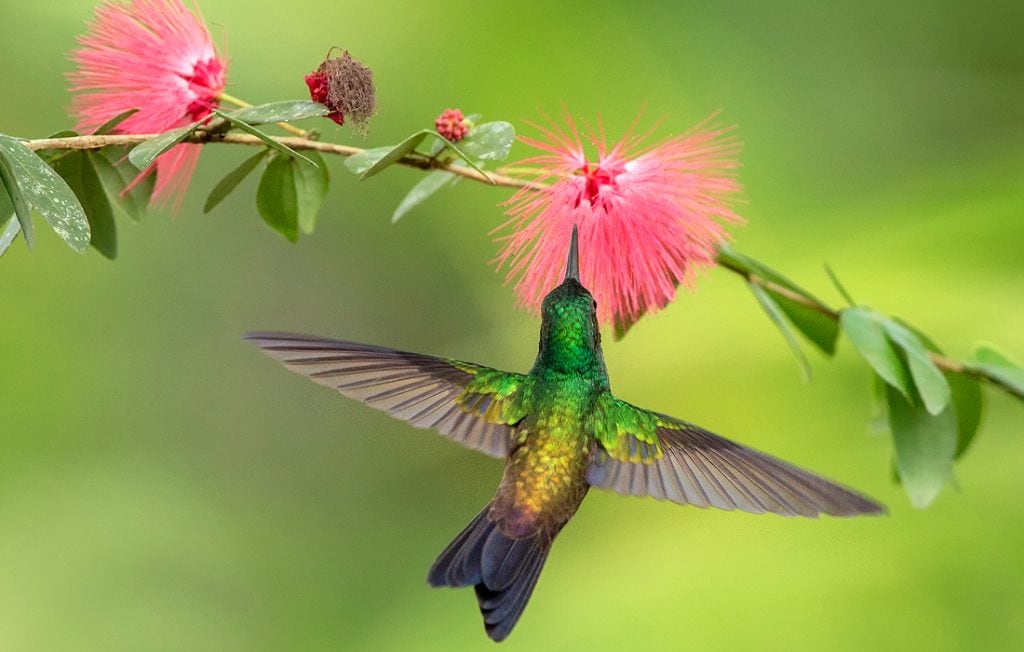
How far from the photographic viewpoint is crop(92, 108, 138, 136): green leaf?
39.3 inches

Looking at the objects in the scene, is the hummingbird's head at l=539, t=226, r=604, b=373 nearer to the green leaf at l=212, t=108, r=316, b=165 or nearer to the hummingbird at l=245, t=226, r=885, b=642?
the hummingbird at l=245, t=226, r=885, b=642

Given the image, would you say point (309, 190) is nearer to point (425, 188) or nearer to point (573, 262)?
point (425, 188)

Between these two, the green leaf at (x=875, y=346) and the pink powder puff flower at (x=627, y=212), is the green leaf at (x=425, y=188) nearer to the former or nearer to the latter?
the pink powder puff flower at (x=627, y=212)

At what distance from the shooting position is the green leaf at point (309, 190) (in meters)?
1.07

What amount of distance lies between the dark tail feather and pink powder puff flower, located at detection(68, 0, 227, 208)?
1.33 ft

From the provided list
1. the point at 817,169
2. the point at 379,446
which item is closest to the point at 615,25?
the point at 817,169

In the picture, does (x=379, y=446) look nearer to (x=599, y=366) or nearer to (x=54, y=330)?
(x=54, y=330)

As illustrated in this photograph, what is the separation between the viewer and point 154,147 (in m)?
0.87

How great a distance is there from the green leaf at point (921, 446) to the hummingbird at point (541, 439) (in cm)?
33

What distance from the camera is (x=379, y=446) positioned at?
3.42 metres

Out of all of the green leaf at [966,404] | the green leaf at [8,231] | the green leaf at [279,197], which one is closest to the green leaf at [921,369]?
the green leaf at [966,404]

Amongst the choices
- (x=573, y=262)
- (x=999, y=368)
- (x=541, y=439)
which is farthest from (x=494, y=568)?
(x=999, y=368)

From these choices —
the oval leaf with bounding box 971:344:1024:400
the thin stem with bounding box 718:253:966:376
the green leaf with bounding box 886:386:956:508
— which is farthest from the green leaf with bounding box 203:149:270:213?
the oval leaf with bounding box 971:344:1024:400

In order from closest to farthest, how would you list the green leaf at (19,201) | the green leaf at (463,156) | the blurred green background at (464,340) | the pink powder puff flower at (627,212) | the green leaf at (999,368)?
the green leaf at (19,201) → the green leaf at (463,156) → the pink powder puff flower at (627,212) → the green leaf at (999,368) → the blurred green background at (464,340)
